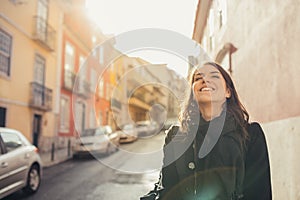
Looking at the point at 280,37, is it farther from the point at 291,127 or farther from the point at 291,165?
the point at 291,165

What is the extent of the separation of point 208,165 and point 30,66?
646 inches

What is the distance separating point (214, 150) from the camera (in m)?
1.52

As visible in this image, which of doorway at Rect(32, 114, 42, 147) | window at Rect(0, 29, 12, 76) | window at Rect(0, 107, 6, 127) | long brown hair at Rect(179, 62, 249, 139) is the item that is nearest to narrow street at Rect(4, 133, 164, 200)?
window at Rect(0, 107, 6, 127)

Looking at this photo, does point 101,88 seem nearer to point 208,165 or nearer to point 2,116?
point 2,116

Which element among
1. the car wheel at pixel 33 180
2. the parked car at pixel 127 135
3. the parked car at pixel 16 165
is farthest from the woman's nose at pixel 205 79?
the parked car at pixel 127 135

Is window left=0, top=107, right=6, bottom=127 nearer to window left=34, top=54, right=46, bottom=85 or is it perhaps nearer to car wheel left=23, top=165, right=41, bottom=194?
window left=34, top=54, right=46, bottom=85

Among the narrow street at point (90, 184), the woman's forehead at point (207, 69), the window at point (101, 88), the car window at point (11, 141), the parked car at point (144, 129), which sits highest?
the window at point (101, 88)

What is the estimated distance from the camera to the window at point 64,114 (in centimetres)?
2120

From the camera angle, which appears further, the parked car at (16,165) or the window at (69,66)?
the window at (69,66)

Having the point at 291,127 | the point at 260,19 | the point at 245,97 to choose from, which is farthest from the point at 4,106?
the point at 291,127

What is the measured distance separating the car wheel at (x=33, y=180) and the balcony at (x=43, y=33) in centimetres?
1093

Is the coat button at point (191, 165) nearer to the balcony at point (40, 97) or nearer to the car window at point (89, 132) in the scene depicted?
the car window at point (89, 132)

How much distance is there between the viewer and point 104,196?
655cm

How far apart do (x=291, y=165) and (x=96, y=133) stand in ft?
41.8
